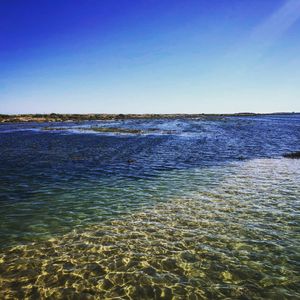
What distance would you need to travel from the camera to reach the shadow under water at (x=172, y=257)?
870 cm

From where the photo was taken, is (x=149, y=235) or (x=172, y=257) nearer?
(x=172, y=257)

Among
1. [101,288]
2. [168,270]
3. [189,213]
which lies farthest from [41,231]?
[189,213]

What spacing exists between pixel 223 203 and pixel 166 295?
8724mm

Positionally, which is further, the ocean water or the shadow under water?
the ocean water

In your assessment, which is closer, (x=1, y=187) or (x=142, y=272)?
(x=142, y=272)

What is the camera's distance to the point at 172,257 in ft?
34.5

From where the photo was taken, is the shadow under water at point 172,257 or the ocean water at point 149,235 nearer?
the shadow under water at point 172,257

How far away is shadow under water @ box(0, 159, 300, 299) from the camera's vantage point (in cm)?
870

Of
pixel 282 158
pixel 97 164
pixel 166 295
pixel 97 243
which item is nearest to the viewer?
pixel 166 295

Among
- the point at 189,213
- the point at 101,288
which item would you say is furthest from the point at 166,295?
the point at 189,213

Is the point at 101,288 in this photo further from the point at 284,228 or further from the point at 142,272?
the point at 284,228

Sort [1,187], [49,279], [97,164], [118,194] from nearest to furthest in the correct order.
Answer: [49,279]
[118,194]
[1,187]
[97,164]

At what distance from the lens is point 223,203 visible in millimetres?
16344

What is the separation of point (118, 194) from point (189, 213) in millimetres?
5062
